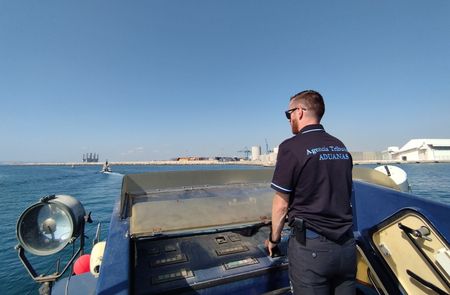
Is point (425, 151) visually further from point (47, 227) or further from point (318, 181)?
point (47, 227)

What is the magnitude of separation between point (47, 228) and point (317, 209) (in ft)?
10.7

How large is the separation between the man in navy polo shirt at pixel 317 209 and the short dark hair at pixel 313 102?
175 millimetres

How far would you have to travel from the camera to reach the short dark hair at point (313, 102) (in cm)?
200

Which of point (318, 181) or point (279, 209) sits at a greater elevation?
point (318, 181)

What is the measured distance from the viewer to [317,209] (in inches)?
71.1

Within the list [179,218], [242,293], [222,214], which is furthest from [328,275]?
[179,218]

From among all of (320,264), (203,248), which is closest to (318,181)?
(320,264)

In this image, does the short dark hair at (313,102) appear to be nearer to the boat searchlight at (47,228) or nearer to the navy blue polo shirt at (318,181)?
the navy blue polo shirt at (318,181)

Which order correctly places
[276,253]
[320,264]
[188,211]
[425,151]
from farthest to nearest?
1. [425,151]
2. [276,253]
3. [188,211]
4. [320,264]

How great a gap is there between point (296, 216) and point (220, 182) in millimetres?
3066

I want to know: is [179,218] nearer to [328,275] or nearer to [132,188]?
[328,275]

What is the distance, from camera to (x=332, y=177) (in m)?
1.81

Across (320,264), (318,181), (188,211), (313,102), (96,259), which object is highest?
(313,102)

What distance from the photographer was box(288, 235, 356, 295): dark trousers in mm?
1775
